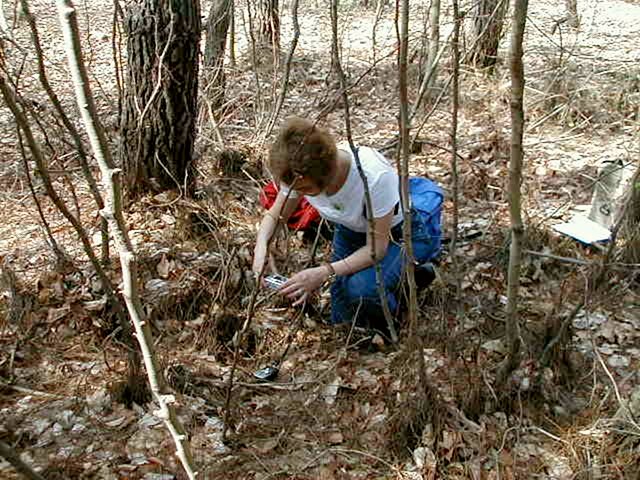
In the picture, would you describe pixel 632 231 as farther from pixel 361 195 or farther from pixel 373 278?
pixel 361 195

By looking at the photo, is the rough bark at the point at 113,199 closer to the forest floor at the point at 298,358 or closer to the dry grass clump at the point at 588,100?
the forest floor at the point at 298,358

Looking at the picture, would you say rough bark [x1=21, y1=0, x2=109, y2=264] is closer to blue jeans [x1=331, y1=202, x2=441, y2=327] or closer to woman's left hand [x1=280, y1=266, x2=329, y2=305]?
woman's left hand [x1=280, y1=266, x2=329, y2=305]

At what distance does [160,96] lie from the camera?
347 cm

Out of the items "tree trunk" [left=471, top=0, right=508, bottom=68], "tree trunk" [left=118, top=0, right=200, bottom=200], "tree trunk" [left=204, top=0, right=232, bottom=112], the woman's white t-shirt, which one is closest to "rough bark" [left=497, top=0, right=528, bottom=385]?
the woman's white t-shirt

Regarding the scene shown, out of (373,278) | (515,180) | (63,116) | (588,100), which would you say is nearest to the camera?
(515,180)

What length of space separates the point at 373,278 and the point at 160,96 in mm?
1623

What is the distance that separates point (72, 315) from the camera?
8.96ft

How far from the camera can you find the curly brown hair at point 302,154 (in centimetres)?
222

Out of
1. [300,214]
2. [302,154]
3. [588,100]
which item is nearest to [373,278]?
[302,154]

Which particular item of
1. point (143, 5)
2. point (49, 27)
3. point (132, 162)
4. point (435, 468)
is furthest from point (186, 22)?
point (49, 27)

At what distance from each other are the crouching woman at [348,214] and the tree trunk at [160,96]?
108cm

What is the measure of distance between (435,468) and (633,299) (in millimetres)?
1514

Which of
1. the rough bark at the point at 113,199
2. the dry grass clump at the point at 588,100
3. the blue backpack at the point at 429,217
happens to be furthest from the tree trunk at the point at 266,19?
the rough bark at the point at 113,199

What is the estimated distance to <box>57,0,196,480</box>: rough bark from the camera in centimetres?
77
